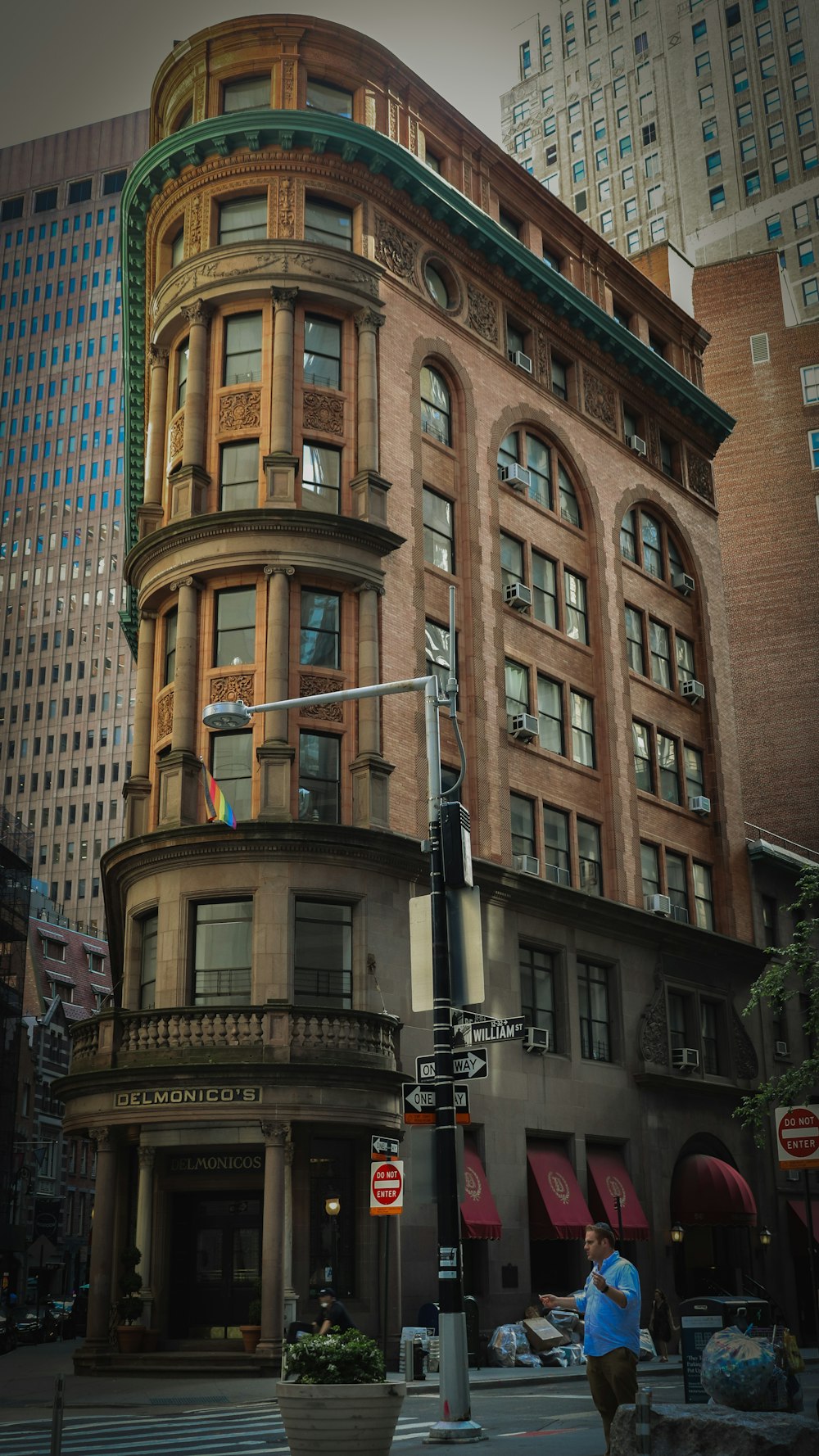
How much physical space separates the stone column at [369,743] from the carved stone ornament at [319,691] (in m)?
0.55

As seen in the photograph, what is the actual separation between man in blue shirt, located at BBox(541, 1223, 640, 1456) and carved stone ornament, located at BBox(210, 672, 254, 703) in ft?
72.9

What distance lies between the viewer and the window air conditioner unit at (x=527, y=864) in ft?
124

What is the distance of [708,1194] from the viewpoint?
39.9 metres

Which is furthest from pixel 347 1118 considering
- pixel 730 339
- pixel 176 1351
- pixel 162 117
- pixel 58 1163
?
pixel 58 1163

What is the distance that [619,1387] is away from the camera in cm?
1177

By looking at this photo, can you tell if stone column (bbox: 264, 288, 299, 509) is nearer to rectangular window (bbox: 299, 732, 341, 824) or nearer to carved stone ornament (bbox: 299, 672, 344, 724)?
carved stone ornament (bbox: 299, 672, 344, 724)

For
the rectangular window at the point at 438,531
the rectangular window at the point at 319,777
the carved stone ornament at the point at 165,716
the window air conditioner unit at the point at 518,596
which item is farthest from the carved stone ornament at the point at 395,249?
the rectangular window at the point at 319,777

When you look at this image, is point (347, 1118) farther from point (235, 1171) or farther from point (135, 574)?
point (135, 574)

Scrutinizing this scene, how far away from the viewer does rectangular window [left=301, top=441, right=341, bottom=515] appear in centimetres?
3494

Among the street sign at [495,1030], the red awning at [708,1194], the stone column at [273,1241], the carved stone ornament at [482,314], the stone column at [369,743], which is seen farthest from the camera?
the carved stone ornament at [482,314]

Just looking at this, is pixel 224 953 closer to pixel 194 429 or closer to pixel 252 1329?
pixel 252 1329

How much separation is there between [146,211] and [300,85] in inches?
221

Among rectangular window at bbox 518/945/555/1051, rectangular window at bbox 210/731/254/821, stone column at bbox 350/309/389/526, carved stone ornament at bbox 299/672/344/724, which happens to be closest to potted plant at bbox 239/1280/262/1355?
rectangular window at bbox 210/731/254/821

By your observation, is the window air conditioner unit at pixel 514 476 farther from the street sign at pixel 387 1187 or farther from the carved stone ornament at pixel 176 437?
the street sign at pixel 387 1187
